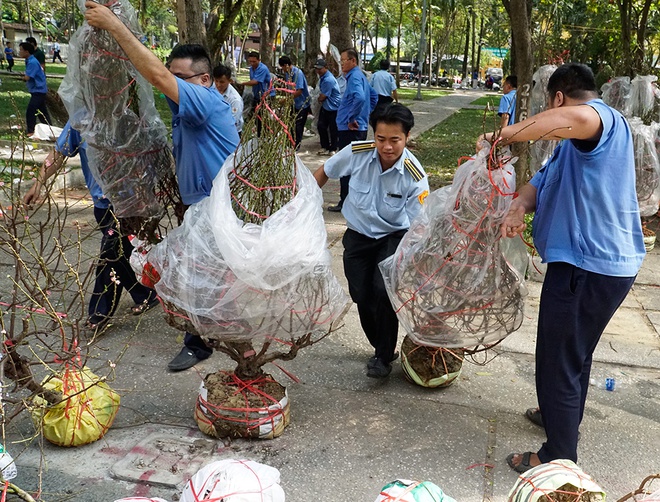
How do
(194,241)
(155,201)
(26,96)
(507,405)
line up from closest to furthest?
(194,241), (507,405), (155,201), (26,96)

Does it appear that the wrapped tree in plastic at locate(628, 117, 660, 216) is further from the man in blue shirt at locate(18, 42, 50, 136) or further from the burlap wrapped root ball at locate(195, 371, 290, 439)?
the man in blue shirt at locate(18, 42, 50, 136)

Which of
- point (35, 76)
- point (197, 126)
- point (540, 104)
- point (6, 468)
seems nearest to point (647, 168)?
point (540, 104)

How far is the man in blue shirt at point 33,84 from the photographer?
33.6 feet

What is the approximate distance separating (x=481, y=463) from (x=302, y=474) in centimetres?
76

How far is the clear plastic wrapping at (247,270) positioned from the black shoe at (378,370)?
0.86 metres

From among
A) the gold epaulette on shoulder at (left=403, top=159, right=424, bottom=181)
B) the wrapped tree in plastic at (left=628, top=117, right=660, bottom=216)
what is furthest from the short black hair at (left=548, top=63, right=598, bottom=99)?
the wrapped tree in plastic at (left=628, top=117, right=660, bottom=216)

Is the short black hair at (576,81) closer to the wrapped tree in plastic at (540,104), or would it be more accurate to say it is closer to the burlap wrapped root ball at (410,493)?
the burlap wrapped root ball at (410,493)

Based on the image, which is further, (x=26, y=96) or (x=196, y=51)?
(x=26, y=96)

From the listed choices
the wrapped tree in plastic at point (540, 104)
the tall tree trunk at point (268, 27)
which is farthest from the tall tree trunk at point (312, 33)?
the wrapped tree in plastic at point (540, 104)

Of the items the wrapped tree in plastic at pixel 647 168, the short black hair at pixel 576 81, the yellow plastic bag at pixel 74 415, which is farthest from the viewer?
the wrapped tree in plastic at pixel 647 168

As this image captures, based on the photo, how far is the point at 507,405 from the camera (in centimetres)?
339

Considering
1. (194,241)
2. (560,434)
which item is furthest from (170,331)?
(560,434)

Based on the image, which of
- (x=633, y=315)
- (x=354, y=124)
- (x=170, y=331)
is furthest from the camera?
(x=354, y=124)

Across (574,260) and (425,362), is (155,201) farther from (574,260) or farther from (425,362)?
(574,260)
